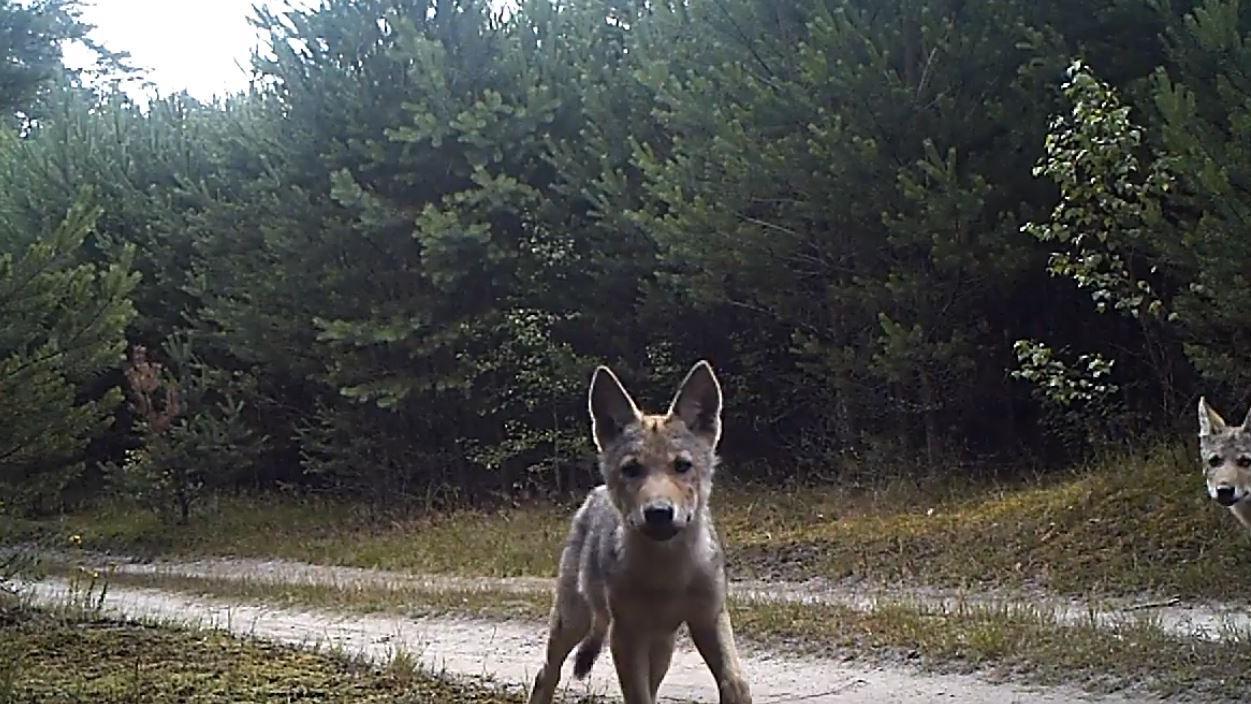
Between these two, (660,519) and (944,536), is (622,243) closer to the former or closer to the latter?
(944,536)

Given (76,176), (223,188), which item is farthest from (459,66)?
(76,176)

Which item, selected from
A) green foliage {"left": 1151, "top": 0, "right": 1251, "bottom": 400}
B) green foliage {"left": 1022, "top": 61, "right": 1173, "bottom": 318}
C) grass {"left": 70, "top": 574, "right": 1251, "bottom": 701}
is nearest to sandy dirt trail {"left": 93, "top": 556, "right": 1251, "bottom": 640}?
grass {"left": 70, "top": 574, "right": 1251, "bottom": 701}

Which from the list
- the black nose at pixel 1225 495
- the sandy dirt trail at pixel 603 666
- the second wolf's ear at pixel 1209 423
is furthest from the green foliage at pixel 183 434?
the black nose at pixel 1225 495

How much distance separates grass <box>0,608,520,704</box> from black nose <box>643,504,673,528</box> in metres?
1.79

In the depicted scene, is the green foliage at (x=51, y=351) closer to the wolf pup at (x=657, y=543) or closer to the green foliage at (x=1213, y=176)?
the wolf pup at (x=657, y=543)

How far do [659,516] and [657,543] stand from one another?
0.93ft

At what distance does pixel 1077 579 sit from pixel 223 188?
→ 19.4 m

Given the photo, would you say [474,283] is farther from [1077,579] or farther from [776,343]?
[1077,579]

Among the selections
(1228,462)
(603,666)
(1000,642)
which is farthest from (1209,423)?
(603,666)

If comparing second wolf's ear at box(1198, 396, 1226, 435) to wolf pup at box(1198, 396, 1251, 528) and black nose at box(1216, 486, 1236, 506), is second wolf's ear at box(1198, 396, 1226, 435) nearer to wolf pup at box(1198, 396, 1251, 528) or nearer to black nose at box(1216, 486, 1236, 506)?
wolf pup at box(1198, 396, 1251, 528)

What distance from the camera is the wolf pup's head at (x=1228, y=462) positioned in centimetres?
1022

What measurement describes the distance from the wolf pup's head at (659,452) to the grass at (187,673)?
1.65 m

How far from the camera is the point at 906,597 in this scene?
12500 millimetres

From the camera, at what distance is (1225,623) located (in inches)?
392
